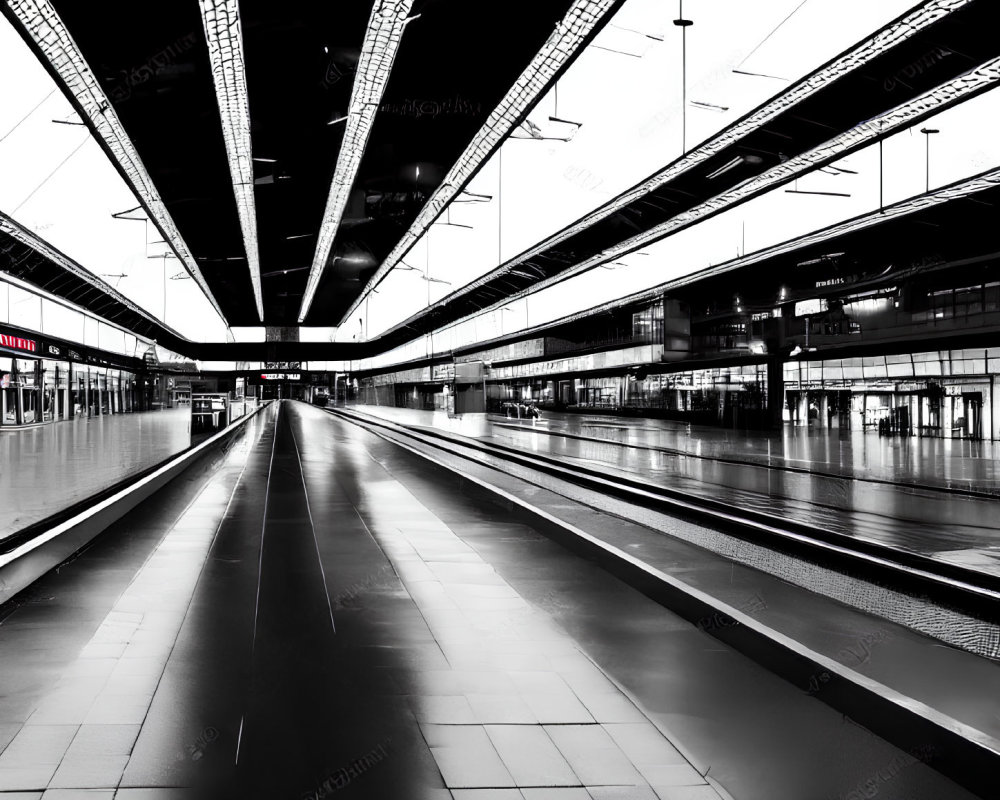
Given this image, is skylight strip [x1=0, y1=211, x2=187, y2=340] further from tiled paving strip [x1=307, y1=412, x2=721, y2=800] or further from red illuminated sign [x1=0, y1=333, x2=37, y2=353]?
tiled paving strip [x1=307, y1=412, x2=721, y2=800]

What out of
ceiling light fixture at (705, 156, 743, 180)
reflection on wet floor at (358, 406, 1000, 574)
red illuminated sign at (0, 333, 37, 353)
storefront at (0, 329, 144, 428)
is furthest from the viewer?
storefront at (0, 329, 144, 428)

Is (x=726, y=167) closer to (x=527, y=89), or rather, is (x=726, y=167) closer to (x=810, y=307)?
(x=527, y=89)

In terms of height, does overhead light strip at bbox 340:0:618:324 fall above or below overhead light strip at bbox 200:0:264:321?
below

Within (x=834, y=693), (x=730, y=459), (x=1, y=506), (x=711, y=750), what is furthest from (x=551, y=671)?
(x=730, y=459)

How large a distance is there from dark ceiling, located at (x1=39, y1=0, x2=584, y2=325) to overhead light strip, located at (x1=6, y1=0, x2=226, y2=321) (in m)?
0.14

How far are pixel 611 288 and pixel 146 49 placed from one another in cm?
2718

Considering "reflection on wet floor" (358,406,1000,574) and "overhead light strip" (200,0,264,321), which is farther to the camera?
"reflection on wet floor" (358,406,1000,574)

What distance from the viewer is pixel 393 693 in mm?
3971

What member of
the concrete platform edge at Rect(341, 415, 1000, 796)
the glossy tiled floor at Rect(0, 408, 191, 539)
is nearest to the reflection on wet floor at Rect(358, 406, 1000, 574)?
the concrete platform edge at Rect(341, 415, 1000, 796)

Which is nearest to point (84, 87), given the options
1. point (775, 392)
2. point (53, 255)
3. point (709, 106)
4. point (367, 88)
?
point (367, 88)

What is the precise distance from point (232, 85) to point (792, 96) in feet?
24.6

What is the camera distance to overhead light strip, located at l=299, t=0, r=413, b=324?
26.7 ft

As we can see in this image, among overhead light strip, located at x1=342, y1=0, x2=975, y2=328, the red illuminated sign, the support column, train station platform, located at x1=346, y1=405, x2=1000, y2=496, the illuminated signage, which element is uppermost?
overhead light strip, located at x1=342, y1=0, x2=975, y2=328

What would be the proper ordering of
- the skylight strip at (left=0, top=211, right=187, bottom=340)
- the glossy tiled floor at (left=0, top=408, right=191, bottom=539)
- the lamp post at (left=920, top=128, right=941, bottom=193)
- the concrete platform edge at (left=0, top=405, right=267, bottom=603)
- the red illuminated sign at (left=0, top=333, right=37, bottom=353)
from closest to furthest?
the concrete platform edge at (left=0, top=405, right=267, bottom=603)
the glossy tiled floor at (left=0, top=408, right=191, bottom=539)
the lamp post at (left=920, top=128, right=941, bottom=193)
the skylight strip at (left=0, top=211, right=187, bottom=340)
the red illuminated sign at (left=0, top=333, right=37, bottom=353)
